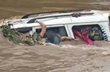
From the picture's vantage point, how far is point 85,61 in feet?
30.8

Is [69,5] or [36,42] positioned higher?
[69,5]

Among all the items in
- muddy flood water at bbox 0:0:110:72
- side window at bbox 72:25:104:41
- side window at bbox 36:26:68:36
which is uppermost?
side window at bbox 36:26:68:36

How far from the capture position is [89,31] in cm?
993

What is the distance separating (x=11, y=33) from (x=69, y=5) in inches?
411

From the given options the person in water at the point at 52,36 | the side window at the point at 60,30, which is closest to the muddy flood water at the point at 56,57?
the person in water at the point at 52,36

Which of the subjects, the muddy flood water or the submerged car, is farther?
the submerged car

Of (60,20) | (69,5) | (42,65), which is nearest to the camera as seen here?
(42,65)

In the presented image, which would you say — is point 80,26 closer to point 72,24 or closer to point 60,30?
point 72,24

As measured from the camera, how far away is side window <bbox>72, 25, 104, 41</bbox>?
32.4 ft

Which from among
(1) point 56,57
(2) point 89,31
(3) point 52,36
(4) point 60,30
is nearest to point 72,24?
(4) point 60,30

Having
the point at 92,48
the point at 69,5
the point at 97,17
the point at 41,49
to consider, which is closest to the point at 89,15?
the point at 97,17

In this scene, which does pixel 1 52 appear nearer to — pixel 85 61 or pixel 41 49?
pixel 41 49

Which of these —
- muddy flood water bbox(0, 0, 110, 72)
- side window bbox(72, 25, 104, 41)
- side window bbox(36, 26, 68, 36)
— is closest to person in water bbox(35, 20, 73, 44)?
side window bbox(36, 26, 68, 36)

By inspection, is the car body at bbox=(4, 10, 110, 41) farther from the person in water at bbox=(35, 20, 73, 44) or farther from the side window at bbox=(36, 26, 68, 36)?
the person in water at bbox=(35, 20, 73, 44)
